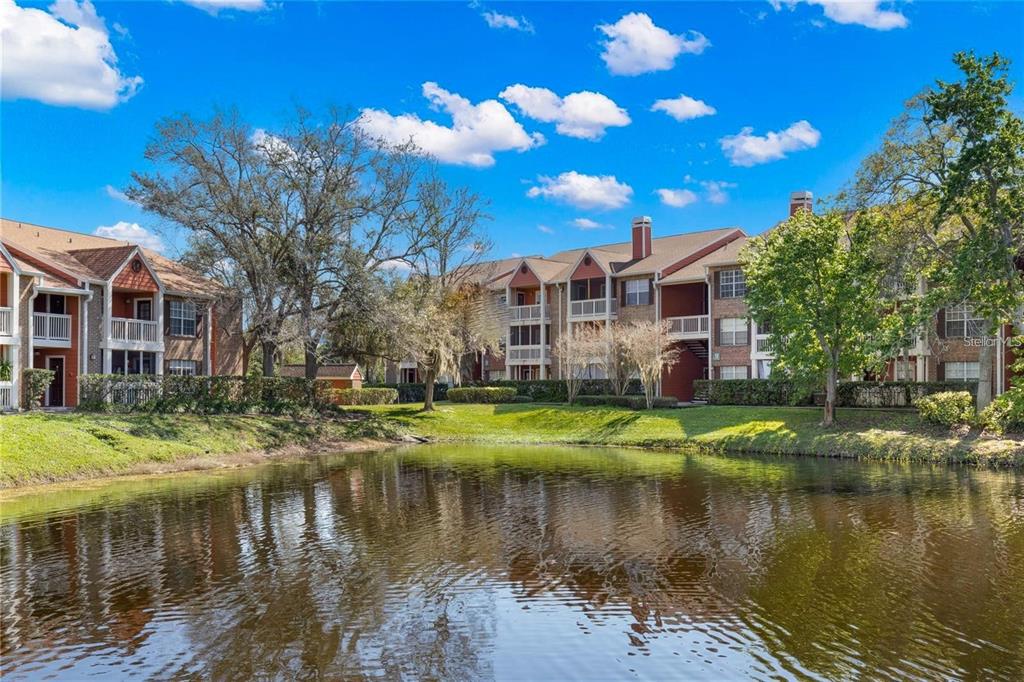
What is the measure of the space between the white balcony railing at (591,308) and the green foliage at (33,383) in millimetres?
32040

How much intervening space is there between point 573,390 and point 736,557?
3297 cm

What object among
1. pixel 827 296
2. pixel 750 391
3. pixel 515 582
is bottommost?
pixel 515 582

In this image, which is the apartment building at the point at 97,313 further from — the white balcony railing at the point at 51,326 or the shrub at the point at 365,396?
the shrub at the point at 365,396

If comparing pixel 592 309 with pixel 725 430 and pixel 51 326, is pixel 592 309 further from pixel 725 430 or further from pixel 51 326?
pixel 51 326

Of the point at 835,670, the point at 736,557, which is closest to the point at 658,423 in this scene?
the point at 736,557

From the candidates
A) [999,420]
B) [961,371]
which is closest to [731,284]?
[961,371]

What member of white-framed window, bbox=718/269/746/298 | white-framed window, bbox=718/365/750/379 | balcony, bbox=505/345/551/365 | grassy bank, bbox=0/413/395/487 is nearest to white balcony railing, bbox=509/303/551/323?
balcony, bbox=505/345/551/365

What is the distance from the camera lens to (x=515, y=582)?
12.7 metres

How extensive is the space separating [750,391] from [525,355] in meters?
20.0

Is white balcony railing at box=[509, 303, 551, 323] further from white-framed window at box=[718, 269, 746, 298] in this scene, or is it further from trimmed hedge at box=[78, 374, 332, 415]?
trimmed hedge at box=[78, 374, 332, 415]

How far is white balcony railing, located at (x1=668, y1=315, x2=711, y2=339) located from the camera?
4831cm

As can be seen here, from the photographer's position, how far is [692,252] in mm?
51719

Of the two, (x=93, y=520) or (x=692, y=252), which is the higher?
(x=692, y=252)

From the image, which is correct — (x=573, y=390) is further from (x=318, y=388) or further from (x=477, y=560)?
(x=477, y=560)
